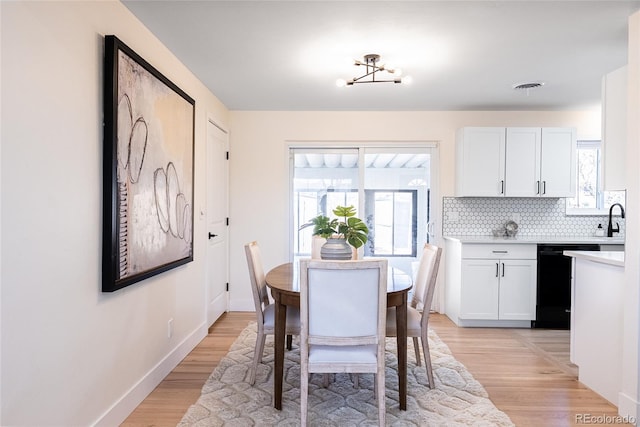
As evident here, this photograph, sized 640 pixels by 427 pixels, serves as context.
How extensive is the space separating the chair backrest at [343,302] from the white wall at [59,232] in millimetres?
1033

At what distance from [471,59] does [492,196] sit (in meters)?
1.76

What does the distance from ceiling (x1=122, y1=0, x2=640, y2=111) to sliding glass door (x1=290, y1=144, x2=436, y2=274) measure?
0.78 metres

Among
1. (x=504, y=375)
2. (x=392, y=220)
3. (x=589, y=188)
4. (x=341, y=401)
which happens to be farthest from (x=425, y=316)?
(x=589, y=188)

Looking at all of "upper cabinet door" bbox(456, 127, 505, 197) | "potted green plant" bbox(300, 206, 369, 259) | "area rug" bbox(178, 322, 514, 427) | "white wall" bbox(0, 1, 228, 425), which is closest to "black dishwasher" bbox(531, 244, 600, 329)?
"upper cabinet door" bbox(456, 127, 505, 197)

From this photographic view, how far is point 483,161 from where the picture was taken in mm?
4035

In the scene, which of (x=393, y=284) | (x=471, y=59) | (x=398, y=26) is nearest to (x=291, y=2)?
(x=398, y=26)

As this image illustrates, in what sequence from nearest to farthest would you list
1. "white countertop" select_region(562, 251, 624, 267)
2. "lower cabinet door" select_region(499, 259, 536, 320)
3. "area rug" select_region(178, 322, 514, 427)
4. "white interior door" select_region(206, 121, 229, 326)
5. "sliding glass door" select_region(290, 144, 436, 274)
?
"area rug" select_region(178, 322, 514, 427) < "white countertop" select_region(562, 251, 624, 267) < "white interior door" select_region(206, 121, 229, 326) < "lower cabinet door" select_region(499, 259, 536, 320) < "sliding glass door" select_region(290, 144, 436, 274)

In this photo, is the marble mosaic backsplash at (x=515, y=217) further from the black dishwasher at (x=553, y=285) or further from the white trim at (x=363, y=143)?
the white trim at (x=363, y=143)

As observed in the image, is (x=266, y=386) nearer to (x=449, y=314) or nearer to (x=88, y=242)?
(x=88, y=242)

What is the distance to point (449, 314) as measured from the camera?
414cm

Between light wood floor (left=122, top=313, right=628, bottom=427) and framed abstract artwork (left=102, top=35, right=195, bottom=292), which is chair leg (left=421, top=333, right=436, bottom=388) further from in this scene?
framed abstract artwork (left=102, top=35, right=195, bottom=292)

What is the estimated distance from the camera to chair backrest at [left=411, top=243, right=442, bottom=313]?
2420 millimetres

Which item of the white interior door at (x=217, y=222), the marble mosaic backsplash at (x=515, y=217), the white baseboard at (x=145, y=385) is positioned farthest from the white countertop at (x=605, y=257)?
the white interior door at (x=217, y=222)

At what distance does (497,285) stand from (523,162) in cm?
136
